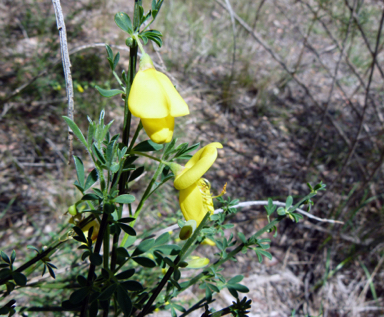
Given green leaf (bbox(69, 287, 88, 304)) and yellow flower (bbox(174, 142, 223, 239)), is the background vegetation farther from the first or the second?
yellow flower (bbox(174, 142, 223, 239))

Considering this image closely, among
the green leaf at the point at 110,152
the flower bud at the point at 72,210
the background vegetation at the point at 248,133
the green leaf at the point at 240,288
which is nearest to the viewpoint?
the green leaf at the point at 110,152

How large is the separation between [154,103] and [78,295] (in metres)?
0.46

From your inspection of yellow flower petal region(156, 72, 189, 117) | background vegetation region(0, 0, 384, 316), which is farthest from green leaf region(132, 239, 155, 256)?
background vegetation region(0, 0, 384, 316)

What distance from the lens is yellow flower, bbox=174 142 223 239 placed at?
0.66 metres

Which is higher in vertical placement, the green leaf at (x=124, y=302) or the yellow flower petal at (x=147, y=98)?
the yellow flower petal at (x=147, y=98)

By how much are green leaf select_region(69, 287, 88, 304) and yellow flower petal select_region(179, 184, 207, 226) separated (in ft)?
0.94

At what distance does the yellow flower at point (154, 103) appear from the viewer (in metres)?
0.57

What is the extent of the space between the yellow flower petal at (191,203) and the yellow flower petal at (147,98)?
0.21 meters

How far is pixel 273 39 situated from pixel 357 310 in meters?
3.69

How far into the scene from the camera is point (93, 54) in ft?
9.64

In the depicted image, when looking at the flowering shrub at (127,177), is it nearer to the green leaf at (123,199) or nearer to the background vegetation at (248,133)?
the green leaf at (123,199)

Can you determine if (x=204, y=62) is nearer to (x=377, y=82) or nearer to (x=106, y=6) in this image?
(x=106, y=6)

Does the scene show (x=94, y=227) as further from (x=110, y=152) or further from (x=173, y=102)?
(x=173, y=102)

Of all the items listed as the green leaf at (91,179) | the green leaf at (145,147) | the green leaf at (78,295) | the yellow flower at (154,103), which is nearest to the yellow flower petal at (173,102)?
the yellow flower at (154,103)
